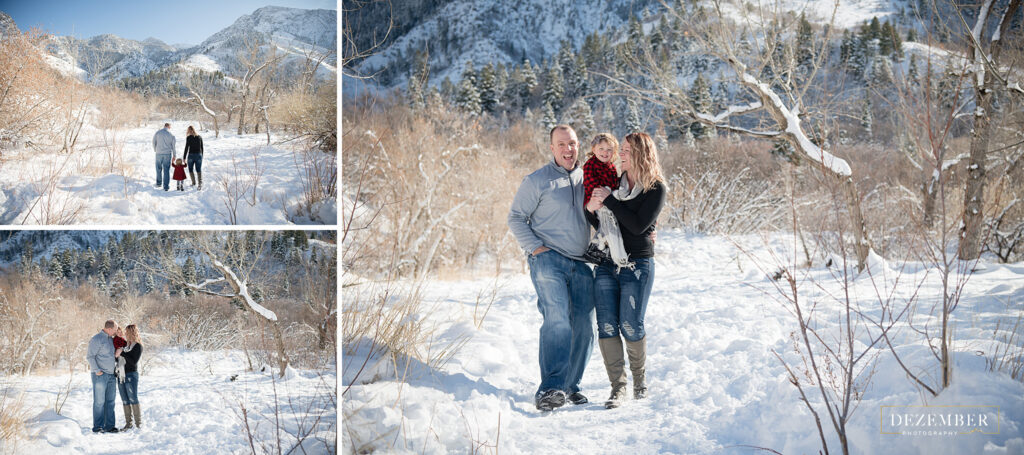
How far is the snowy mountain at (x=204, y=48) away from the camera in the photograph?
183cm

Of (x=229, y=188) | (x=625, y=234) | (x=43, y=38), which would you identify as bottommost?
(x=625, y=234)

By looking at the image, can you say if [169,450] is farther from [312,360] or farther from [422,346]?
[422,346]

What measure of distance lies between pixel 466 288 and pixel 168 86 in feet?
16.3

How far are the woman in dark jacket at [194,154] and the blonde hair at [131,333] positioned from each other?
0.54 metres

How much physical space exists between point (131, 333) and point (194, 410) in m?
0.35

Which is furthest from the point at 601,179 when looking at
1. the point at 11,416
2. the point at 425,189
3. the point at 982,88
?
the point at 425,189

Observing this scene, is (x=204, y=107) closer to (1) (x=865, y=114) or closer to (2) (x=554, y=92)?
(1) (x=865, y=114)

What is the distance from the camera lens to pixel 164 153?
188cm

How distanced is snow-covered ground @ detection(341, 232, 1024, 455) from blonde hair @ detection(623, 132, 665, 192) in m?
1.27

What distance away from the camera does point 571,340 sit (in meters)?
3.04

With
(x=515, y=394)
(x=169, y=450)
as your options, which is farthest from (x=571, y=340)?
(x=169, y=450)

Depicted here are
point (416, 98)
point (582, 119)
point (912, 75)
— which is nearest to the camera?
point (912, 75)

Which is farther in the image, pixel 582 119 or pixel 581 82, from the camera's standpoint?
pixel 581 82

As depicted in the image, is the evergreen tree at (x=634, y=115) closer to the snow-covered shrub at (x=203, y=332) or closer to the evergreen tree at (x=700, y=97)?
the evergreen tree at (x=700, y=97)
